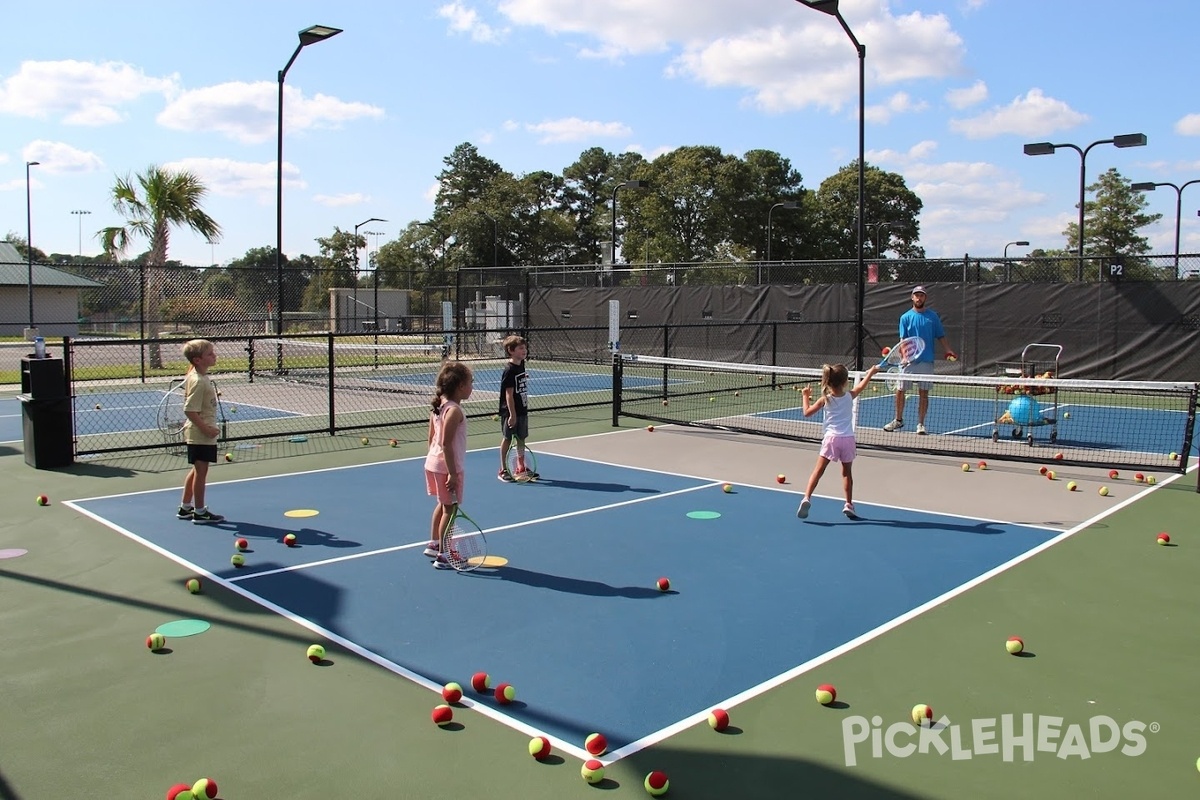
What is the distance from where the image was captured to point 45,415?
10.4 m

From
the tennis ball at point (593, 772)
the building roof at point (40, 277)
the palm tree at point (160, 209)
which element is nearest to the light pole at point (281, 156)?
the palm tree at point (160, 209)

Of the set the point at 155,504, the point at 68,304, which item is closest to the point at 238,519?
the point at 155,504

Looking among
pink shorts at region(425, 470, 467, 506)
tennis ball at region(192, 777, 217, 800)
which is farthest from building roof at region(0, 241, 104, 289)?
tennis ball at region(192, 777, 217, 800)

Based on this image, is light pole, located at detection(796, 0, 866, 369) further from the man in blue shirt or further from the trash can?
Answer: the trash can

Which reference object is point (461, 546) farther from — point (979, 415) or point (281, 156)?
point (281, 156)

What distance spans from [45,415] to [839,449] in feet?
28.8

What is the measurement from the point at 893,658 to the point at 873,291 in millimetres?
19232

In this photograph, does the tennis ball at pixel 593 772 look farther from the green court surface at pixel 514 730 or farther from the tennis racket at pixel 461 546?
the tennis racket at pixel 461 546

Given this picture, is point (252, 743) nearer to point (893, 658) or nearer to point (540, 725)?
point (540, 725)

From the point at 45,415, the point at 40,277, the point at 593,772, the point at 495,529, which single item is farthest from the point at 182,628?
the point at 40,277

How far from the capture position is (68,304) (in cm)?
4819

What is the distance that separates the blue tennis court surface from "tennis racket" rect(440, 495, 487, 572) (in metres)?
0.16

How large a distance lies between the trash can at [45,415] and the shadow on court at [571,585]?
264 inches

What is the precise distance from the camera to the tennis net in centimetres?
1097
